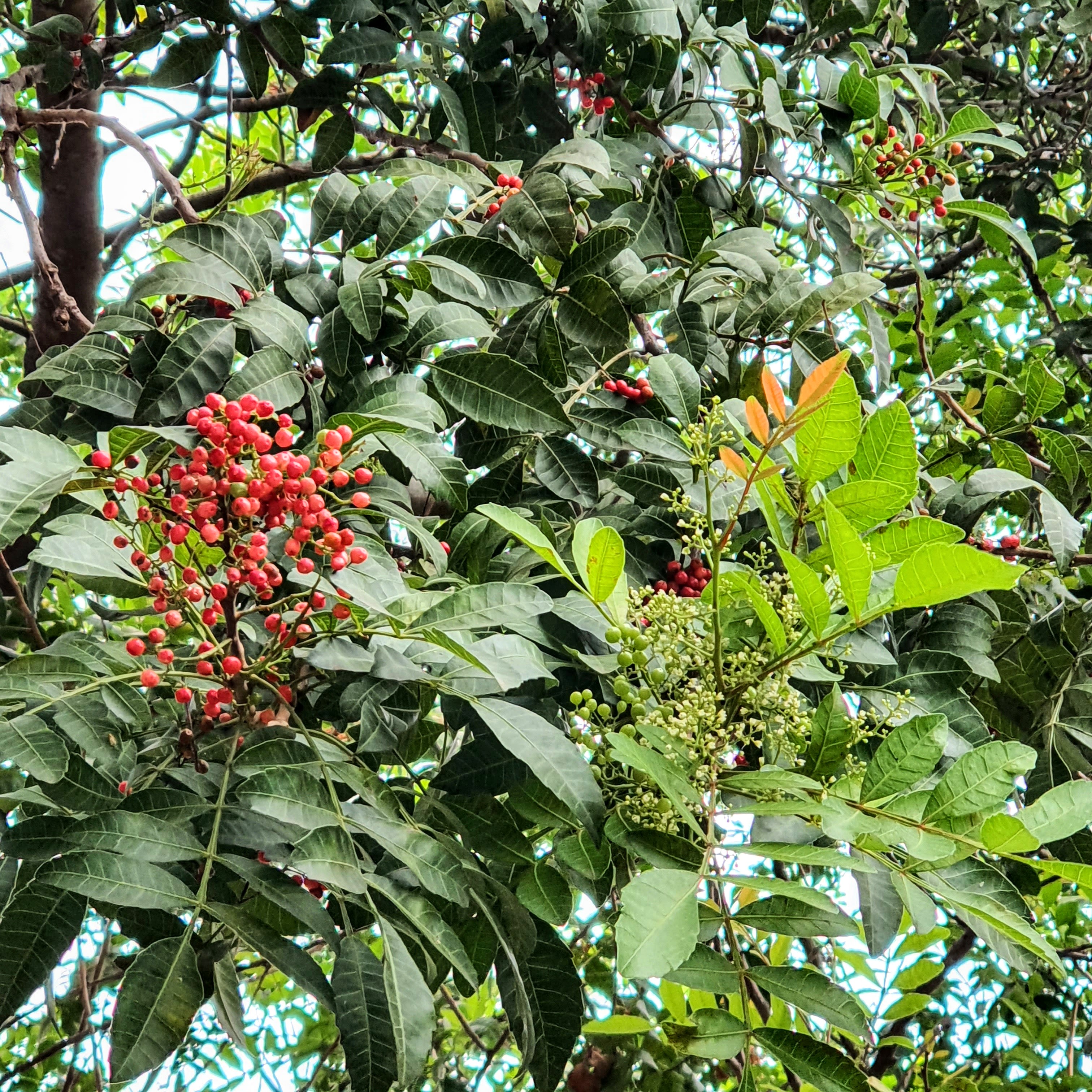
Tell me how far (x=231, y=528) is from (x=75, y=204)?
1.38 meters

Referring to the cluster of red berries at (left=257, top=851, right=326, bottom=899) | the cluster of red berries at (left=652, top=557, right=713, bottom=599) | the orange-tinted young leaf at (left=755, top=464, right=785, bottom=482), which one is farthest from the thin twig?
the orange-tinted young leaf at (left=755, top=464, right=785, bottom=482)

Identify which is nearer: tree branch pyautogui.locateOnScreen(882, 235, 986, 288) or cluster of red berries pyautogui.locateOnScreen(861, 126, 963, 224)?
cluster of red berries pyautogui.locateOnScreen(861, 126, 963, 224)

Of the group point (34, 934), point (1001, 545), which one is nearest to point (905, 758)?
point (34, 934)

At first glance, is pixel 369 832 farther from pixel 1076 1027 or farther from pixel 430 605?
pixel 1076 1027

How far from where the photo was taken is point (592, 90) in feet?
5.31

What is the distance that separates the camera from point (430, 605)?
0.94 metres

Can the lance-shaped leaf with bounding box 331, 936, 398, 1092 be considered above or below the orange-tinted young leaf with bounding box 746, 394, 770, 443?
below

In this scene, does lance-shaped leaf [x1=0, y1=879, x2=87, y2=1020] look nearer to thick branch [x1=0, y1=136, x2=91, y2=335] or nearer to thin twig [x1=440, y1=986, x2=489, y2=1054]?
thick branch [x1=0, y1=136, x2=91, y2=335]

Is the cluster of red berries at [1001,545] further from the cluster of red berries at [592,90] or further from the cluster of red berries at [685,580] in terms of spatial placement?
the cluster of red berries at [592,90]

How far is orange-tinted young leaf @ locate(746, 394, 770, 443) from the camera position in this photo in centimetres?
79

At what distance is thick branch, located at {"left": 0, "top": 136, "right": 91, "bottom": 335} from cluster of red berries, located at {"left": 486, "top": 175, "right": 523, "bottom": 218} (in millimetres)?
480

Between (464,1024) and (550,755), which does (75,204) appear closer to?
(464,1024)

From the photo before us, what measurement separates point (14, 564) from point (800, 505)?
4.32 ft

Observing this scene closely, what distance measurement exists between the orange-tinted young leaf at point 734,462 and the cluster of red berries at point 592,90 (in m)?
0.87
